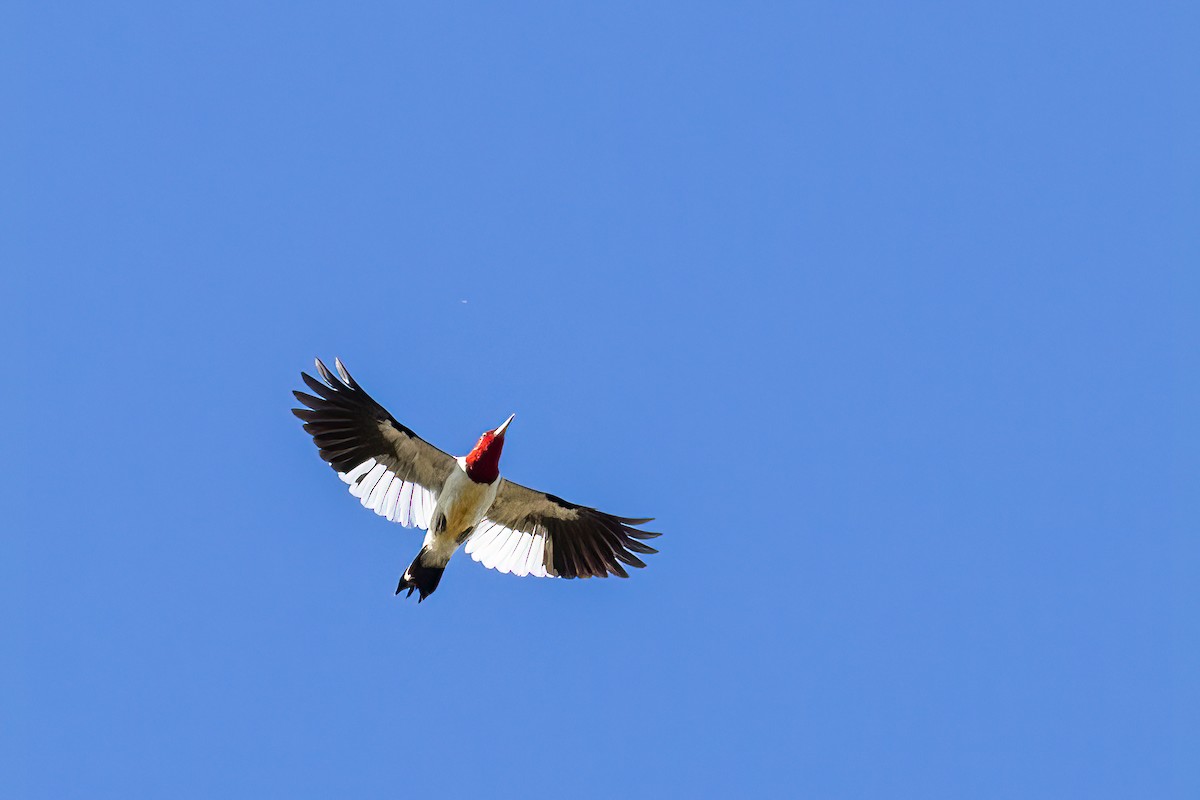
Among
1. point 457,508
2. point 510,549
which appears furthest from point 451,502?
point 510,549

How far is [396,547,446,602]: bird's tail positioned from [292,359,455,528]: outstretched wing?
0.36 metres

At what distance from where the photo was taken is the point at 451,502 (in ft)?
47.7

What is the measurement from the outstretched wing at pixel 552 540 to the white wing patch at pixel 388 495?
896mm

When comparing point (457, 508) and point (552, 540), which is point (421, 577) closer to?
point (457, 508)

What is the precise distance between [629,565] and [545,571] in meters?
1.00

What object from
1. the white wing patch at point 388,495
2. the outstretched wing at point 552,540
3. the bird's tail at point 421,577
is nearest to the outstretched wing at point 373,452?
the white wing patch at point 388,495

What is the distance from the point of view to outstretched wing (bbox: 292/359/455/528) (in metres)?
14.2

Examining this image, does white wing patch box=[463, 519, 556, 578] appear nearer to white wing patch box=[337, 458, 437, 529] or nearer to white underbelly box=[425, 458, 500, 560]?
white underbelly box=[425, 458, 500, 560]

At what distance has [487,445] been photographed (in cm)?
1427

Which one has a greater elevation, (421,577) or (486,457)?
(486,457)

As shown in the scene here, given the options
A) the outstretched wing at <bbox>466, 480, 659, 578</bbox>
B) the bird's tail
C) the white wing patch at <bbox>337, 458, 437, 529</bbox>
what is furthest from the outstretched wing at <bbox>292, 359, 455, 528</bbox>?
the outstretched wing at <bbox>466, 480, 659, 578</bbox>

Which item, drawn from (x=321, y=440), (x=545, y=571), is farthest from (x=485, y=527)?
(x=321, y=440)

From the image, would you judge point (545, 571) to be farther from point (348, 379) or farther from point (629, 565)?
point (348, 379)

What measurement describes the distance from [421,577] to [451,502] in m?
0.94
